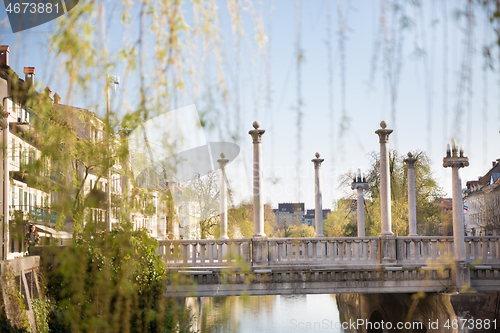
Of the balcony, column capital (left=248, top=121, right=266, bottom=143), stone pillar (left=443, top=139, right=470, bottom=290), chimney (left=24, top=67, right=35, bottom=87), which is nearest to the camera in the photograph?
chimney (left=24, top=67, right=35, bottom=87)

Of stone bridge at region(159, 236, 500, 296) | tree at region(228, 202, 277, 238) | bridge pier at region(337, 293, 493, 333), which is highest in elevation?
tree at region(228, 202, 277, 238)

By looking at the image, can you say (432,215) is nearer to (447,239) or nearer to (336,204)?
(336,204)

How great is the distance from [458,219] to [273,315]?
84.8 ft

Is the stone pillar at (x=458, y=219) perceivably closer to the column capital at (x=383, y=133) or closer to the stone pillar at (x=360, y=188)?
the column capital at (x=383, y=133)

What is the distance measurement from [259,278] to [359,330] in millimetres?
10904

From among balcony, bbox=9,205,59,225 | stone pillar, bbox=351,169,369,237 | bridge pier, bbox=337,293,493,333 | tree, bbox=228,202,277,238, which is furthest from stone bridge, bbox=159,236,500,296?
stone pillar, bbox=351,169,369,237

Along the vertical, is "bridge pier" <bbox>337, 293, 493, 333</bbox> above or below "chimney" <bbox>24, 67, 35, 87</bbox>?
below

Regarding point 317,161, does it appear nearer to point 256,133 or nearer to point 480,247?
point 256,133

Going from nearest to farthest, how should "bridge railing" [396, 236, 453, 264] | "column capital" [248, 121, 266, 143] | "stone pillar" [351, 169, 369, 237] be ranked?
"column capital" [248, 121, 266, 143], "bridge railing" [396, 236, 453, 264], "stone pillar" [351, 169, 369, 237]

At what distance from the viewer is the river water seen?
3070 cm

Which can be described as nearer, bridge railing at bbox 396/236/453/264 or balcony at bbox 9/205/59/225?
balcony at bbox 9/205/59/225

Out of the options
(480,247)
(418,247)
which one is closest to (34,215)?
(418,247)

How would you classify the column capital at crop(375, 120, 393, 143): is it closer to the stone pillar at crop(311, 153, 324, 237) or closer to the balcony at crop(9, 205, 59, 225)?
the stone pillar at crop(311, 153, 324, 237)

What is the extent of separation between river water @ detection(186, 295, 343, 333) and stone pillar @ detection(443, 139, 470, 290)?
13.0 metres
